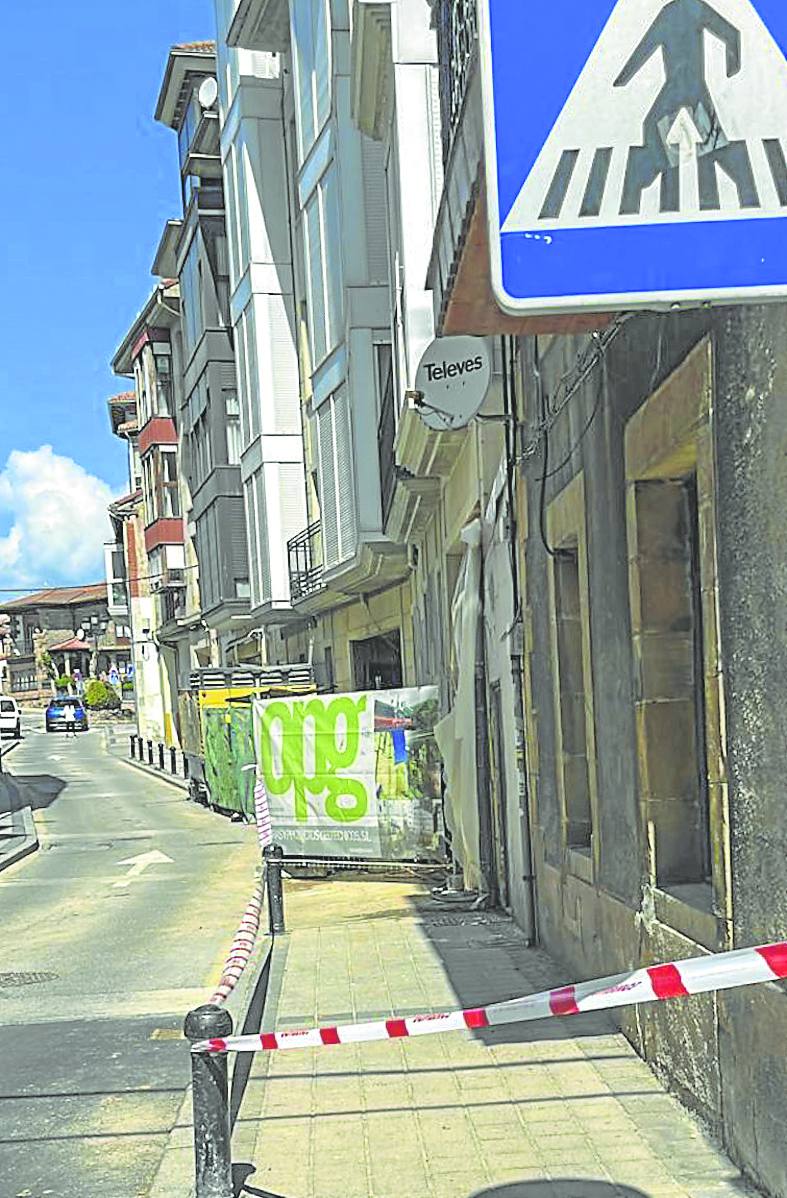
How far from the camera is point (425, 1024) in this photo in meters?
4.67

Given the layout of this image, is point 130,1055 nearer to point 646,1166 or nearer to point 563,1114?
point 563,1114

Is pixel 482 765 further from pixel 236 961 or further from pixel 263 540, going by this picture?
pixel 263 540

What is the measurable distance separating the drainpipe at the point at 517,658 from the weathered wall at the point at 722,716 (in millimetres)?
1443

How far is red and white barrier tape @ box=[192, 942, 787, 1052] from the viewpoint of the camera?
389 cm

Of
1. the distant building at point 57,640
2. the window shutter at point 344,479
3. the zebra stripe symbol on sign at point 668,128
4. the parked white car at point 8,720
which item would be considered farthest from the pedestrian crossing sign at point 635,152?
the distant building at point 57,640

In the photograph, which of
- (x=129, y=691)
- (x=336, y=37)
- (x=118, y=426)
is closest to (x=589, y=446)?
(x=336, y=37)

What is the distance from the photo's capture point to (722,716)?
199 inches

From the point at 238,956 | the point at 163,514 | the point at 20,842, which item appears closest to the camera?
the point at 238,956

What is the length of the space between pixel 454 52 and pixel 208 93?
31.3 metres

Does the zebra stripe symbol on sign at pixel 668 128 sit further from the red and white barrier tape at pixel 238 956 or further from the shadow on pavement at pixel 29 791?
the shadow on pavement at pixel 29 791

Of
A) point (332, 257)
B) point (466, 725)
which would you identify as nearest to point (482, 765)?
point (466, 725)

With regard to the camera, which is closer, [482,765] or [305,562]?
[482,765]

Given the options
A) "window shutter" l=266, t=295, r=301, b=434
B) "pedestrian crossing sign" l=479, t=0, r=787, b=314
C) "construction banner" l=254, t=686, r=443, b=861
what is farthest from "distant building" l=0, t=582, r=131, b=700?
"pedestrian crossing sign" l=479, t=0, r=787, b=314

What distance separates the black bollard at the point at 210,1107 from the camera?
185 inches
